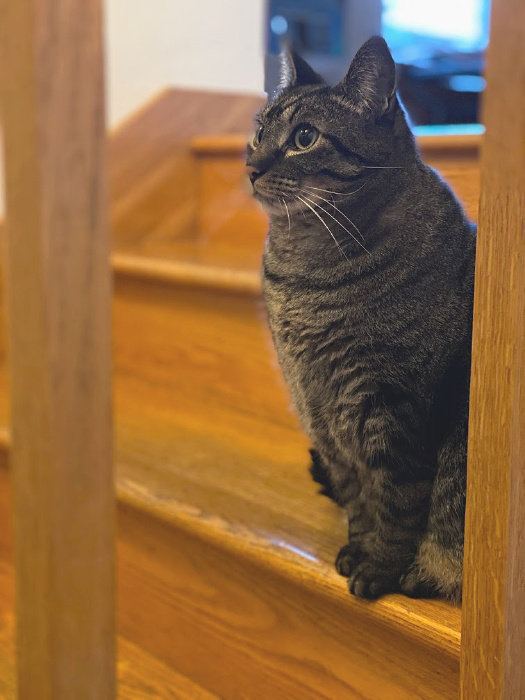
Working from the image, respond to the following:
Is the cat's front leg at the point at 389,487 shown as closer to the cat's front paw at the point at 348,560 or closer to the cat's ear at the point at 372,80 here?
the cat's front paw at the point at 348,560

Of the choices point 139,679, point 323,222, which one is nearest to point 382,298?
point 323,222

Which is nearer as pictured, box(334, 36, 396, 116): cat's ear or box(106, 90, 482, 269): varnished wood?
box(334, 36, 396, 116): cat's ear

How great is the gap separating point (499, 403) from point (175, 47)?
1.48 meters

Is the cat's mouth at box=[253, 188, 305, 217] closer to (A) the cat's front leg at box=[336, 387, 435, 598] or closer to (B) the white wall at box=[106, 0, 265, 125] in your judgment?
(A) the cat's front leg at box=[336, 387, 435, 598]

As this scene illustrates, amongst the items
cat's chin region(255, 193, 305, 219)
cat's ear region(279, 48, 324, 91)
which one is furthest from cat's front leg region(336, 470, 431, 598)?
cat's ear region(279, 48, 324, 91)

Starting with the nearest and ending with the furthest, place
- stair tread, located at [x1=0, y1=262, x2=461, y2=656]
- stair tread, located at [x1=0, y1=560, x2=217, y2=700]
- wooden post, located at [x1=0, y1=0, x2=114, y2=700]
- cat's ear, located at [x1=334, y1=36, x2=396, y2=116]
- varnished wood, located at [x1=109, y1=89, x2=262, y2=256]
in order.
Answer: wooden post, located at [x1=0, y1=0, x2=114, y2=700]
cat's ear, located at [x1=334, y1=36, x2=396, y2=116]
stair tread, located at [x1=0, y1=262, x2=461, y2=656]
stair tread, located at [x1=0, y1=560, x2=217, y2=700]
varnished wood, located at [x1=109, y1=89, x2=262, y2=256]

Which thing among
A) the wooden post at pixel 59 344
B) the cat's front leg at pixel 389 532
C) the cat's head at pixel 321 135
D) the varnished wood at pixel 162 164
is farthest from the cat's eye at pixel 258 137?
the varnished wood at pixel 162 164

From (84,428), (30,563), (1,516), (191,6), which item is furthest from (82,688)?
(191,6)

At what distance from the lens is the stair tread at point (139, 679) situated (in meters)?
1.03

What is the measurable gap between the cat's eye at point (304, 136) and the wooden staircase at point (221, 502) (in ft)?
0.52

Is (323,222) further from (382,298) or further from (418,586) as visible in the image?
(418,586)

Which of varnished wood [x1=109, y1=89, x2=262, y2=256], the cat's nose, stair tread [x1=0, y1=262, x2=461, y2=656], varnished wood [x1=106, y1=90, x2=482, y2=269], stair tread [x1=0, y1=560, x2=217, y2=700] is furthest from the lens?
varnished wood [x1=109, y1=89, x2=262, y2=256]

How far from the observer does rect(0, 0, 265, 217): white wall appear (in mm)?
1748

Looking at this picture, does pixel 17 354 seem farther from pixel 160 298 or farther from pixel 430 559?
pixel 160 298
